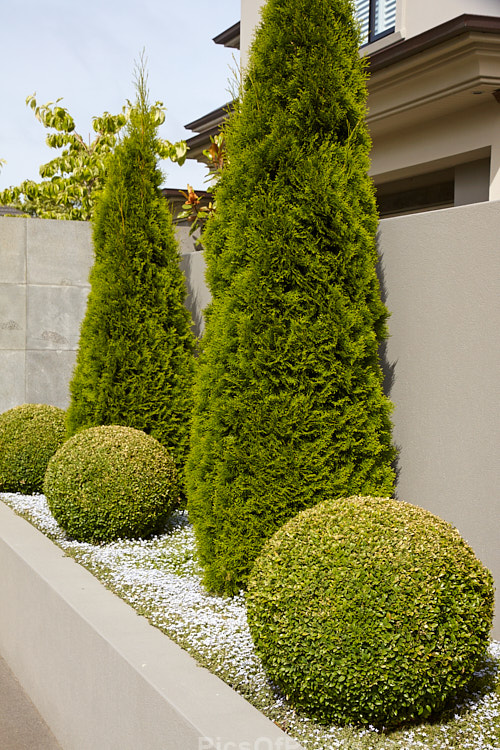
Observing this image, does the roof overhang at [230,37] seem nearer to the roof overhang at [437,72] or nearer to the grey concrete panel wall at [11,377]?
the roof overhang at [437,72]

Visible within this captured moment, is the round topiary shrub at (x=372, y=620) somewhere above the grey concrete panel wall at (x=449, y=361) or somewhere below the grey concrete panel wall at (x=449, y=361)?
Result: below

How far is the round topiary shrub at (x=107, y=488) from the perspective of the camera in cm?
601

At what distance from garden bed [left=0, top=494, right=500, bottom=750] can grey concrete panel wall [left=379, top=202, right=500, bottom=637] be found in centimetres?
87

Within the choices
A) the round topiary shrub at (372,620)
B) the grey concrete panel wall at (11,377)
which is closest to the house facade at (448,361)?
the round topiary shrub at (372,620)

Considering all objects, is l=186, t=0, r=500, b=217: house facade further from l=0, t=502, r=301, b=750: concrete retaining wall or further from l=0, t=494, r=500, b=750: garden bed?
l=0, t=502, r=301, b=750: concrete retaining wall

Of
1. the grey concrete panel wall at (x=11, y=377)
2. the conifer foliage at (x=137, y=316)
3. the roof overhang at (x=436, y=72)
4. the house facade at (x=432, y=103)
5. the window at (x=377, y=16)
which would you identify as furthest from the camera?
the window at (x=377, y=16)

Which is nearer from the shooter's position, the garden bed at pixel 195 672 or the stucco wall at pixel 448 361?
the garden bed at pixel 195 672

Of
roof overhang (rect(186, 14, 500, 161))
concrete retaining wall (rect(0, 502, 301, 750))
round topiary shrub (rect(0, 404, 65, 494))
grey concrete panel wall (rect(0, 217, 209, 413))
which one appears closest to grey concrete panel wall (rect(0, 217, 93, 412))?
grey concrete panel wall (rect(0, 217, 209, 413))

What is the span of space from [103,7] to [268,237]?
5585mm

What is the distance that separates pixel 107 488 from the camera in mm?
6016

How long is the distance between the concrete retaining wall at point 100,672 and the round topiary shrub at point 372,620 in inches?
11.8

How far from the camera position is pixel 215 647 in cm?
385

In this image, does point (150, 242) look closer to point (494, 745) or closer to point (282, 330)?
point (282, 330)

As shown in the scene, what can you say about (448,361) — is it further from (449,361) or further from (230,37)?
(230,37)
